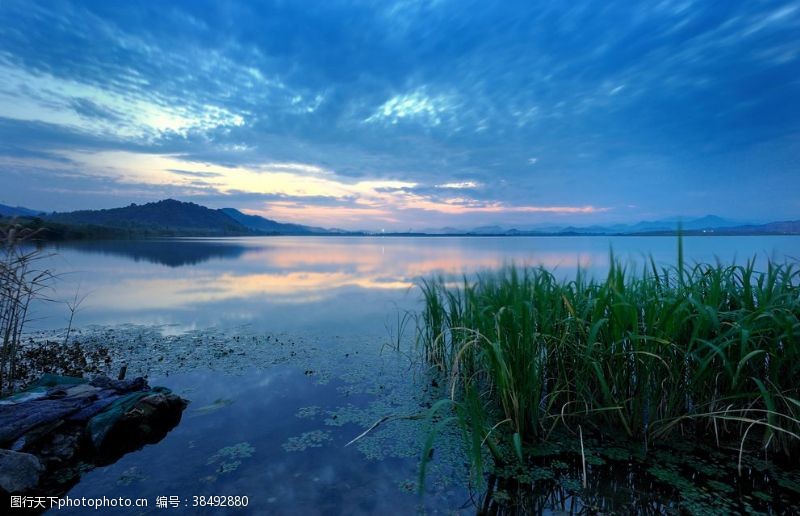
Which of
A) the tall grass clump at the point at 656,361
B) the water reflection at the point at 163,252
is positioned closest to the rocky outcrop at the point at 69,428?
the tall grass clump at the point at 656,361

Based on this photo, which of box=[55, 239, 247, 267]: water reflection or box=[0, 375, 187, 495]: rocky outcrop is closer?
box=[0, 375, 187, 495]: rocky outcrop

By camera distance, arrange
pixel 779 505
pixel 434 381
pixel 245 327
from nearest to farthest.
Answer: pixel 779 505 < pixel 434 381 < pixel 245 327

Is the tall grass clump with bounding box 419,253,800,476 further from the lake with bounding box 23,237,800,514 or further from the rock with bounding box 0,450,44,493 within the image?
the rock with bounding box 0,450,44,493

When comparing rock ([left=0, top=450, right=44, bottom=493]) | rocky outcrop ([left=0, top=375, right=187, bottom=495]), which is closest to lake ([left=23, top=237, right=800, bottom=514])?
rocky outcrop ([left=0, top=375, right=187, bottom=495])

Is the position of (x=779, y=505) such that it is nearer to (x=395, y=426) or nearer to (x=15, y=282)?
(x=395, y=426)

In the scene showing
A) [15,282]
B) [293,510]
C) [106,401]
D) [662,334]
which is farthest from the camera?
[15,282]

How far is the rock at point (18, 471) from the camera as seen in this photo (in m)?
3.27

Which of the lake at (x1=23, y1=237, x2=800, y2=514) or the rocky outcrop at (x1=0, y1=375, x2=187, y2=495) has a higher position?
the rocky outcrop at (x1=0, y1=375, x2=187, y2=495)

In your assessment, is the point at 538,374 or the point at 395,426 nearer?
the point at 538,374

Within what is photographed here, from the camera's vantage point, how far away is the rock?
10.7 ft

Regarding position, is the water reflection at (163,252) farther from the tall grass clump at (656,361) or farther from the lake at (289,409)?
the tall grass clump at (656,361)

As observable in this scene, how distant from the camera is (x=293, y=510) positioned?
327 cm

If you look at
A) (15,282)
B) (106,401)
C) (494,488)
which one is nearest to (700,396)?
(494,488)

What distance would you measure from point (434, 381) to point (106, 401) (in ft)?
15.0
